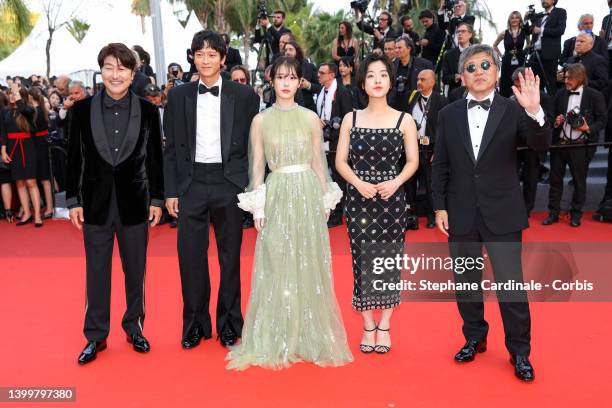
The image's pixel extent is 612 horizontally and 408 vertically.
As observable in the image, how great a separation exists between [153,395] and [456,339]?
197 centimetres

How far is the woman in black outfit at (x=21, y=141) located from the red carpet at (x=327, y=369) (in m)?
3.50

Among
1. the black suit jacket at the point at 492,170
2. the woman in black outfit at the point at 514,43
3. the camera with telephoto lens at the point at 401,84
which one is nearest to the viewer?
the black suit jacket at the point at 492,170

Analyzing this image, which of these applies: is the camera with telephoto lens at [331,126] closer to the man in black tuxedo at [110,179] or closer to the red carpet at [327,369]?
the red carpet at [327,369]

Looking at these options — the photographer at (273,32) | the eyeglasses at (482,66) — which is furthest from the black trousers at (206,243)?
the photographer at (273,32)

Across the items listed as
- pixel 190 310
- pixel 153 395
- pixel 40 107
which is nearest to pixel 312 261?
pixel 190 310

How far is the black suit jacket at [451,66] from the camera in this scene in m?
8.46

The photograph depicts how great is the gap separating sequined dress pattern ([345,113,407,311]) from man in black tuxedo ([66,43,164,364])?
1.30m

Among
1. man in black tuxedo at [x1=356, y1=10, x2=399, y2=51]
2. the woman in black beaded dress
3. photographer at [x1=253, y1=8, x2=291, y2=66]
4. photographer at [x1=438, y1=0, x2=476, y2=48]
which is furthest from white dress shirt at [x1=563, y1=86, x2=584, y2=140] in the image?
the woman in black beaded dress

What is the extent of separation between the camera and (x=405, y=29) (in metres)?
9.70

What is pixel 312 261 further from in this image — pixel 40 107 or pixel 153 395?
pixel 40 107

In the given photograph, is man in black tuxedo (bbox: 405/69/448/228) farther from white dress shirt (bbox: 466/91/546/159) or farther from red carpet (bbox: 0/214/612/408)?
white dress shirt (bbox: 466/91/546/159)

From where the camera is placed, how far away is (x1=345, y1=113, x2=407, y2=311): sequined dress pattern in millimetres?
3687

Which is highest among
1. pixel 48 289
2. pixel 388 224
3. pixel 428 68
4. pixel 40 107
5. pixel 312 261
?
pixel 428 68

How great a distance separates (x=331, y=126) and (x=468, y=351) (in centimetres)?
402
